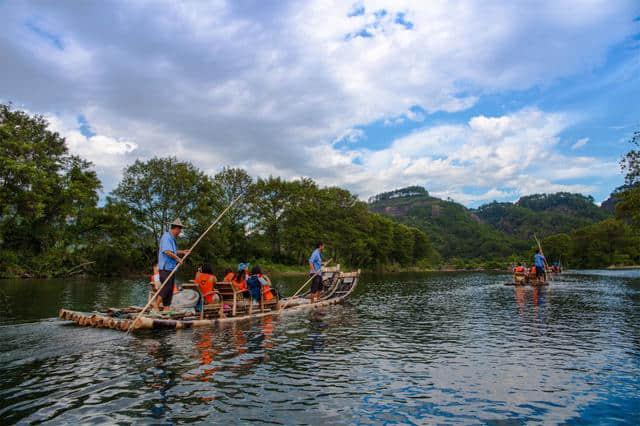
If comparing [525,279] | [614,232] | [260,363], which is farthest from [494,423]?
[614,232]

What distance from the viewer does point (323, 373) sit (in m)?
9.20

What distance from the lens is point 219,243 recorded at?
62688mm

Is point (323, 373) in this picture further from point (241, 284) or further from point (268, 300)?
point (268, 300)

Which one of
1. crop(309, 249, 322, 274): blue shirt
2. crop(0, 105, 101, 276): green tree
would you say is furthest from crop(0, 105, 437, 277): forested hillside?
crop(309, 249, 322, 274): blue shirt

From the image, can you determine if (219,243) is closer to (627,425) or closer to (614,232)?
(627,425)

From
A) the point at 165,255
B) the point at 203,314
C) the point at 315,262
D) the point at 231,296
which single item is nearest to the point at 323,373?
the point at 203,314

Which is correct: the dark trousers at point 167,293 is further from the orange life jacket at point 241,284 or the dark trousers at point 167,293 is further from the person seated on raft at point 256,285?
the person seated on raft at point 256,285

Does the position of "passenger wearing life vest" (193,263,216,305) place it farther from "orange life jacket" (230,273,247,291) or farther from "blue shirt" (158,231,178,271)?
"blue shirt" (158,231,178,271)

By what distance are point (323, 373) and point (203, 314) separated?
770 cm

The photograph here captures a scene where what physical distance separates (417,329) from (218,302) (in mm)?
7867

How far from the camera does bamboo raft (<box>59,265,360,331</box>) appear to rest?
13.4 metres

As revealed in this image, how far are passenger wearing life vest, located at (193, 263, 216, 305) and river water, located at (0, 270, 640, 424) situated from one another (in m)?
1.72

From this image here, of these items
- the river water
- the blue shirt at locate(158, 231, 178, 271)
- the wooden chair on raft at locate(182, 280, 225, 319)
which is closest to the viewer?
the river water

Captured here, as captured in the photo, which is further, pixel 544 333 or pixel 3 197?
pixel 3 197
